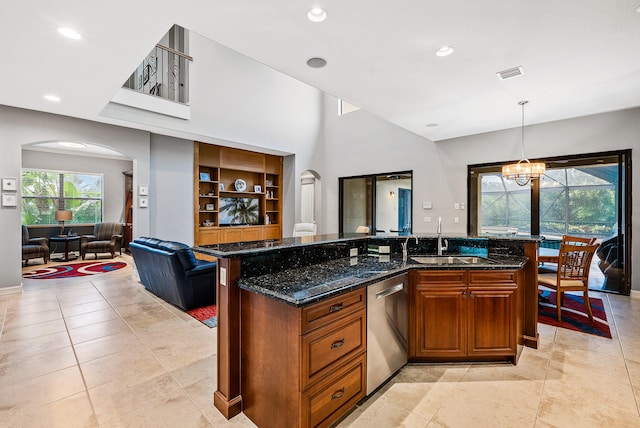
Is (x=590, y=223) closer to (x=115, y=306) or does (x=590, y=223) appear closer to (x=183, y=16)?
(x=183, y=16)

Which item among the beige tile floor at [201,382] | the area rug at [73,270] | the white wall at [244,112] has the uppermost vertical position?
the white wall at [244,112]

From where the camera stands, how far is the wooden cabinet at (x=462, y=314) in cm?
243

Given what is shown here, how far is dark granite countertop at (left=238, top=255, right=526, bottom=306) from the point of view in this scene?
1674 millimetres

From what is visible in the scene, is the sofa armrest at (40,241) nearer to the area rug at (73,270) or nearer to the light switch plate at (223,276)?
the area rug at (73,270)

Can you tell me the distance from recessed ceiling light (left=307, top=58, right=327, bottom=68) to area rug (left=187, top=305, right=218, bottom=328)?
2911 millimetres

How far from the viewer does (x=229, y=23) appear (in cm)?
235

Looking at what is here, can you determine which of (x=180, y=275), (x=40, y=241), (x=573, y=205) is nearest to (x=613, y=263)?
(x=573, y=205)

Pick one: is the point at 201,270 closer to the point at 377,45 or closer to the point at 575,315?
the point at 377,45

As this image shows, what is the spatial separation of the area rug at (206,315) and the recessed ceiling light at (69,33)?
2.95 metres

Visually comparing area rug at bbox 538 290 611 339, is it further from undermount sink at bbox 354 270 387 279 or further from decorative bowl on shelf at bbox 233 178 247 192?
decorative bowl on shelf at bbox 233 178 247 192

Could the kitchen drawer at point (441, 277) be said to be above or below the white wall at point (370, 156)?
below

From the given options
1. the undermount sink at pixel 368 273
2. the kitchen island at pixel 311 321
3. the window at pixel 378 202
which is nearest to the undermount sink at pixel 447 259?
the kitchen island at pixel 311 321

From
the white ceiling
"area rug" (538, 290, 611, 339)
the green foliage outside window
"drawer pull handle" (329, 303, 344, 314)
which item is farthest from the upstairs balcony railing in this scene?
"area rug" (538, 290, 611, 339)

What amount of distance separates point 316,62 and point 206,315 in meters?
3.05
